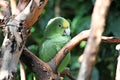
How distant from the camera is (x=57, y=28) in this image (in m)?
0.71

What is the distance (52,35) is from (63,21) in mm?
48

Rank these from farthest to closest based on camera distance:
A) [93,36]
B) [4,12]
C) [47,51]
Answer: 1. [47,51]
2. [4,12]
3. [93,36]

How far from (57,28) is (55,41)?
0.08 metres

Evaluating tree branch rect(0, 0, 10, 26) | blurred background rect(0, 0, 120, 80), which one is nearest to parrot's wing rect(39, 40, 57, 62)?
tree branch rect(0, 0, 10, 26)

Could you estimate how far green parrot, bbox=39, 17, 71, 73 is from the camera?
0.62 m

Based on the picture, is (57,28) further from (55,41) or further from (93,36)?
(93,36)

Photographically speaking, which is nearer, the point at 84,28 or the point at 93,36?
the point at 93,36

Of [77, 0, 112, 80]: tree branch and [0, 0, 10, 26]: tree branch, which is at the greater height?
[0, 0, 10, 26]: tree branch

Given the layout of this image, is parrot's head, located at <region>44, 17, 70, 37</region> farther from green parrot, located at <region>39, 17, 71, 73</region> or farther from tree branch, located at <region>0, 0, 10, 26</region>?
tree branch, located at <region>0, 0, 10, 26</region>

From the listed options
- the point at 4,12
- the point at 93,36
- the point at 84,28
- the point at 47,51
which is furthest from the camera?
the point at 84,28

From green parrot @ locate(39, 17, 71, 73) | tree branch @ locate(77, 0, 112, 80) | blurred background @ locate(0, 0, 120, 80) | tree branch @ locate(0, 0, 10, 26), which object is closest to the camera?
tree branch @ locate(77, 0, 112, 80)

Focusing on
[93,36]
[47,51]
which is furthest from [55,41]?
[93,36]

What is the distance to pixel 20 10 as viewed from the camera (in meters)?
0.49

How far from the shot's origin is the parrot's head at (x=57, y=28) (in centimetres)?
69
